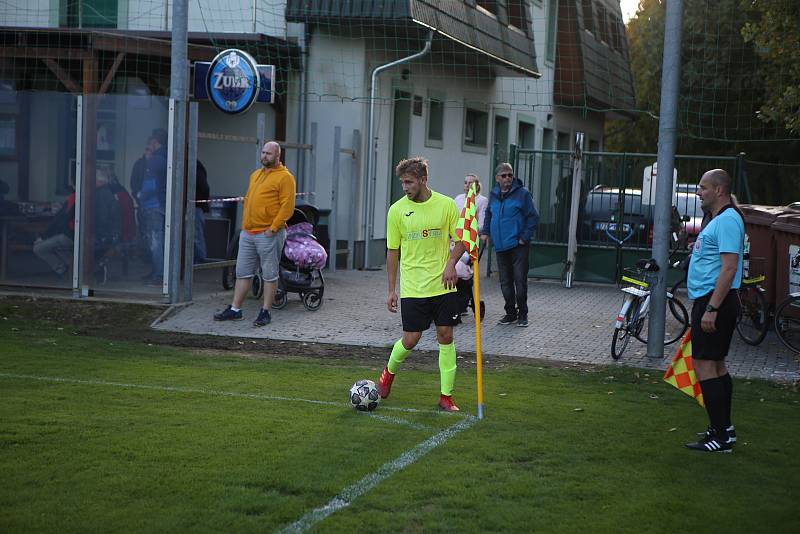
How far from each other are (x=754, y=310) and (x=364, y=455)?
25.1 feet

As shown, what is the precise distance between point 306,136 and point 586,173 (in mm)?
4821

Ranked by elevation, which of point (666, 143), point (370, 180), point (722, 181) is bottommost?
point (370, 180)

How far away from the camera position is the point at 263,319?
12773 millimetres

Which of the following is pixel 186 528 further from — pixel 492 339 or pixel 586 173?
pixel 586 173

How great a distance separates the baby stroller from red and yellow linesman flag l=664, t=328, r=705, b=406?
6.80 meters

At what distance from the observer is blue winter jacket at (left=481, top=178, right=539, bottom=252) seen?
13.3 meters

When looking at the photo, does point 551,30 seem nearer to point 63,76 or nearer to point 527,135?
point 527,135

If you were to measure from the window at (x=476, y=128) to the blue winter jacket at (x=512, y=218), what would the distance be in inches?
460

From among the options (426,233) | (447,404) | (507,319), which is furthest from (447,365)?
(507,319)

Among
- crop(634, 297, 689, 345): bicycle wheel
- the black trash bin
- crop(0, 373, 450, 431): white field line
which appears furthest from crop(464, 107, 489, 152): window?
crop(0, 373, 450, 431): white field line

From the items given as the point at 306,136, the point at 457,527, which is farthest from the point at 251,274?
the point at 457,527

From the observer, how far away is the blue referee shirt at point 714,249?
705cm

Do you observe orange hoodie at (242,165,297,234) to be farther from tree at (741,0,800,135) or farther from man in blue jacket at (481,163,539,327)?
tree at (741,0,800,135)

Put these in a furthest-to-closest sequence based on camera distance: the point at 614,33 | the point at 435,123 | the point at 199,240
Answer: the point at 614,33 → the point at 435,123 → the point at 199,240
